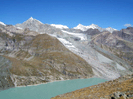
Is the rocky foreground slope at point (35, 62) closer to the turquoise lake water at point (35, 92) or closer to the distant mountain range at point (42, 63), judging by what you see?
the distant mountain range at point (42, 63)

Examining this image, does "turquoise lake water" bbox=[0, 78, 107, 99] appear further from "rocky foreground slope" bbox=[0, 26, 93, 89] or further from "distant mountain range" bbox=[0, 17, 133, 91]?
"distant mountain range" bbox=[0, 17, 133, 91]

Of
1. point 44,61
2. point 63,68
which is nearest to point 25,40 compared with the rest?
point 44,61

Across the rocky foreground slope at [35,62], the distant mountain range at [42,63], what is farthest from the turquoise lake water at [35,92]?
the distant mountain range at [42,63]

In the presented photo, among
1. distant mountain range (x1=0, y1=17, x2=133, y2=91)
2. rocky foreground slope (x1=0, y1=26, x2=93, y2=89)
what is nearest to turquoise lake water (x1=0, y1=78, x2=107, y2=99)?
rocky foreground slope (x1=0, y1=26, x2=93, y2=89)

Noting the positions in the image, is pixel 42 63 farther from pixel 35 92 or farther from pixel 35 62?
pixel 35 92

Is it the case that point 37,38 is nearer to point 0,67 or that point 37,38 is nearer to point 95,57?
point 95,57

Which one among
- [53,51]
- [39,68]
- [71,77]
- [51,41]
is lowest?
[71,77]

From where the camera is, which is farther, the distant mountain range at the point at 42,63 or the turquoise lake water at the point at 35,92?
the distant mountain range at the point at 42,63

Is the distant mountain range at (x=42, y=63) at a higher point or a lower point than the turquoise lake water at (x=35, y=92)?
higher
